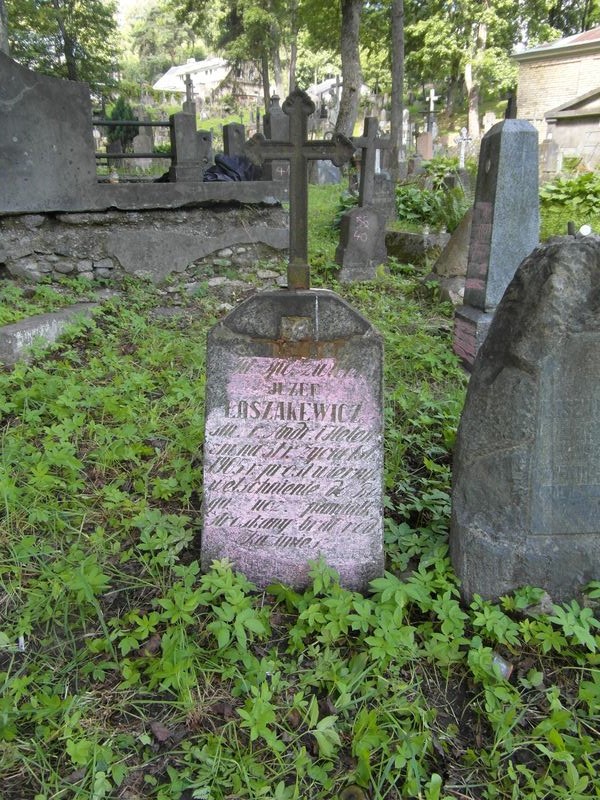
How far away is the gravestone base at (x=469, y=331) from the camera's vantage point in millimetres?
4710

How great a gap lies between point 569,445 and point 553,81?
115ft

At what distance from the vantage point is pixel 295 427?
2.18 m

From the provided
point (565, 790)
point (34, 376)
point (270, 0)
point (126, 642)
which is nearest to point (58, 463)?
point (126, 642)

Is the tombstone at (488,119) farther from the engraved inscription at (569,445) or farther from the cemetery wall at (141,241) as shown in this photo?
the engraved inscription at (569,445)

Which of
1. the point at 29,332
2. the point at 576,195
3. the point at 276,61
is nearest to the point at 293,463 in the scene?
the point at 29,332

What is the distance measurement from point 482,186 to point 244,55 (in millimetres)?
33918

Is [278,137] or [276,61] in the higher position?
[276,61]

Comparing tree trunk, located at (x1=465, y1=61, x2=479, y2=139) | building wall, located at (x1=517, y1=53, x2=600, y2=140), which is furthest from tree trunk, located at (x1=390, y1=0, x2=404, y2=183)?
building wall, located at (x1=517, y1=53, x2=600, y2=140)

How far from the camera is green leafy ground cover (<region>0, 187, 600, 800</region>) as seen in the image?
63.7 inches

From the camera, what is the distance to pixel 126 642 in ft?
6.35

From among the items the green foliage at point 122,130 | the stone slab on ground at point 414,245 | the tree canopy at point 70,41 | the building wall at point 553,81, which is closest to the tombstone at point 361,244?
the stone slab on ground at point 414,245

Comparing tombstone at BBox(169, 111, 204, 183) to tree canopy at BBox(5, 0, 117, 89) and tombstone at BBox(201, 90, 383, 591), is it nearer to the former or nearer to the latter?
tombstone at BBox(201, 90, 383, 591)

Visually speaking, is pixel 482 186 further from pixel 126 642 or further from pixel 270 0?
pixel 270 0

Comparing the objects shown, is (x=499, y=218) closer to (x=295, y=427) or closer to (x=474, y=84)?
(x=295, y=427)
